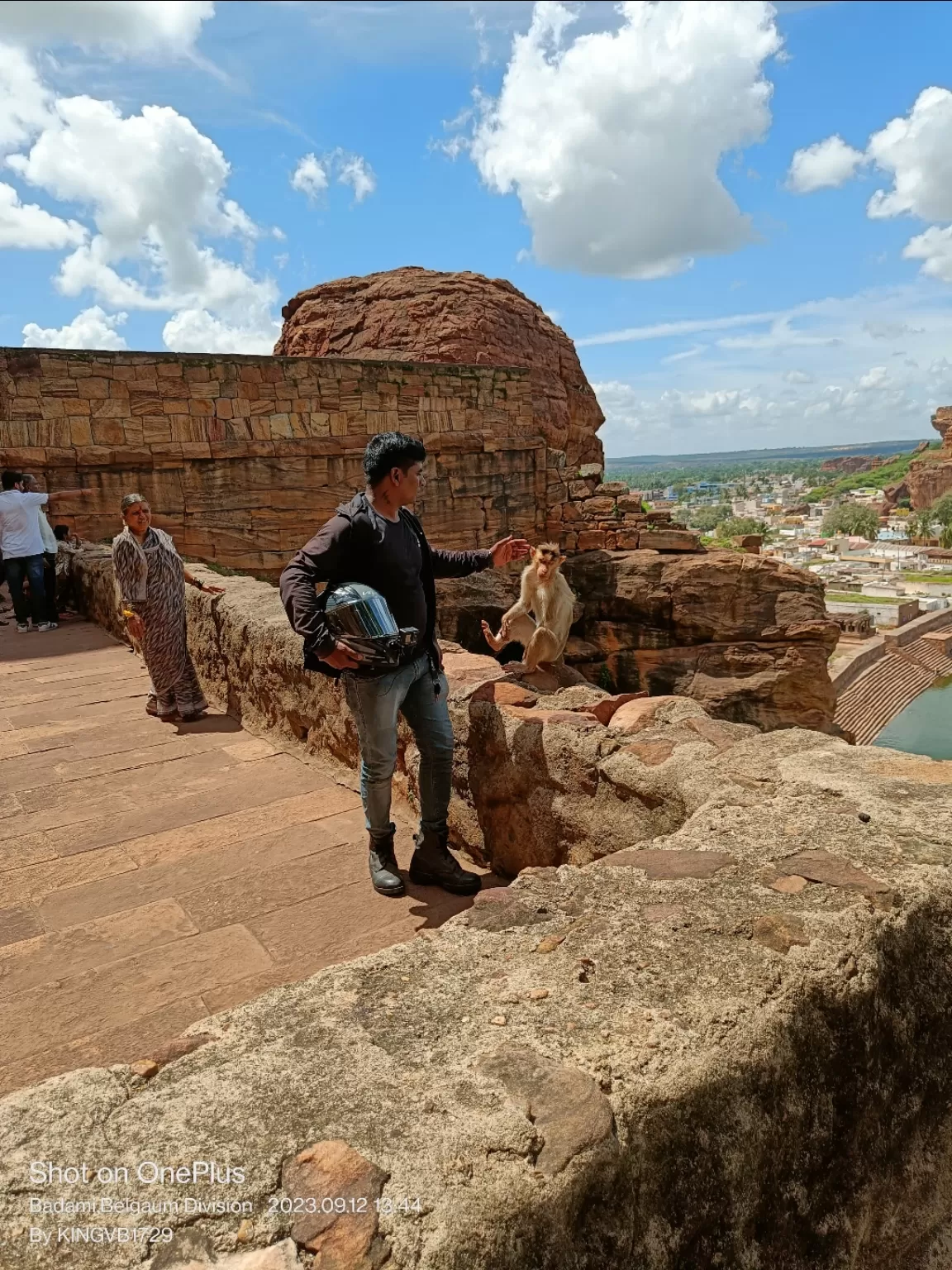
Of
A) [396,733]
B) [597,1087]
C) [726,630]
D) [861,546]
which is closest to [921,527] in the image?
[861,546]

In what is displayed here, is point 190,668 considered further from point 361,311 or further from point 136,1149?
point 361,311

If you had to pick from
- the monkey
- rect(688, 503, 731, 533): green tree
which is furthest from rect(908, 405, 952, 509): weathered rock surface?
the monkey

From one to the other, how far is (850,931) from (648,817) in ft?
3.51

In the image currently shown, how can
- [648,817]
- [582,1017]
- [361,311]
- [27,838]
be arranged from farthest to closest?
[361,311] → [27,838] → [648,817] → [582,1017]

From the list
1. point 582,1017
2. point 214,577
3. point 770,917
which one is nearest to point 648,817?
point 770,917

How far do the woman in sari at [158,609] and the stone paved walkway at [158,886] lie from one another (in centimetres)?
20

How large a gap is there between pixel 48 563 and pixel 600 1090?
28.8 ft

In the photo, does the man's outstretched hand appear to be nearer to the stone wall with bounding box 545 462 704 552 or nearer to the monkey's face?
the monkey's face

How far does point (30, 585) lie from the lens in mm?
8305

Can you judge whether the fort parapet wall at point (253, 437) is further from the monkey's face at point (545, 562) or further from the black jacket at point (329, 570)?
the black jacket at point (329, 570)

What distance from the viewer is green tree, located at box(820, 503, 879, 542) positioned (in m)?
90.7

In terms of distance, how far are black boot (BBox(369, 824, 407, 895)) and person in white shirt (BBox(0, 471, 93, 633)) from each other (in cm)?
631

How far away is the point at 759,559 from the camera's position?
1605 cm

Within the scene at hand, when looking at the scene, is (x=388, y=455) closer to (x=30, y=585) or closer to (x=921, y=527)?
(x=30, y=585)
